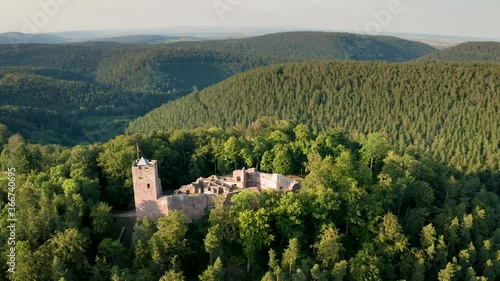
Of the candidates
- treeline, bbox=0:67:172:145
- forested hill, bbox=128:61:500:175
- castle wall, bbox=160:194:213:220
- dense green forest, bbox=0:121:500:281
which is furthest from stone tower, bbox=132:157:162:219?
treeline, bbox=0:67:172:145

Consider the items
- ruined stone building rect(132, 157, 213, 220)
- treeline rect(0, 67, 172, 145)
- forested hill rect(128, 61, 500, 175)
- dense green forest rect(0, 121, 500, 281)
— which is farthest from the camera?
treeline rect(0, 67, 172, 145)

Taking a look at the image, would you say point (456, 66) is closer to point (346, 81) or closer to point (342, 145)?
point (346, 81)

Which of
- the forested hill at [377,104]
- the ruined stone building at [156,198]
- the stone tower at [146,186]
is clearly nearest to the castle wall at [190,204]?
the ruined stone building at [156,198]

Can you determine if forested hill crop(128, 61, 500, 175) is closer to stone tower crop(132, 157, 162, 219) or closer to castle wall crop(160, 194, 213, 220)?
castle wall crop(160, 194, 213, 220)

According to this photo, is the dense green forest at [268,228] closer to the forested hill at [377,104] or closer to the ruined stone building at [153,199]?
the ruined stone building at [153,199]

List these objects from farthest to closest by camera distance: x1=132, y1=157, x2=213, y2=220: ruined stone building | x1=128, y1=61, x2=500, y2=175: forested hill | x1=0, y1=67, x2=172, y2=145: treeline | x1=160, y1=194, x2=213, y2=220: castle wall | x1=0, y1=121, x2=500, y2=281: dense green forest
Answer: x1=0, y1=67, x2=172, y2=145: treeline
x1=128, y1=61, x2=500, y2=175: forested hill
x1=132, y1=157, x2=213, y2=220: ruined stone building
x1=160, y1=194, x2=213, y2=220: castle wall
x1=0, y1=121, x2=500, y2=281: dense green forest

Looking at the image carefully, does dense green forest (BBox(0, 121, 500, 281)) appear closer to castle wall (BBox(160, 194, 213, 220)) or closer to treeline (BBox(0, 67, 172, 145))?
castle wall (BBox(160, 194, 213, 220))

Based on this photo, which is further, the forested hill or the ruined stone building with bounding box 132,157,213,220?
the forested hill

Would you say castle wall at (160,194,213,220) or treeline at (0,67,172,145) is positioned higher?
castle wall at (160,194,213,220)
